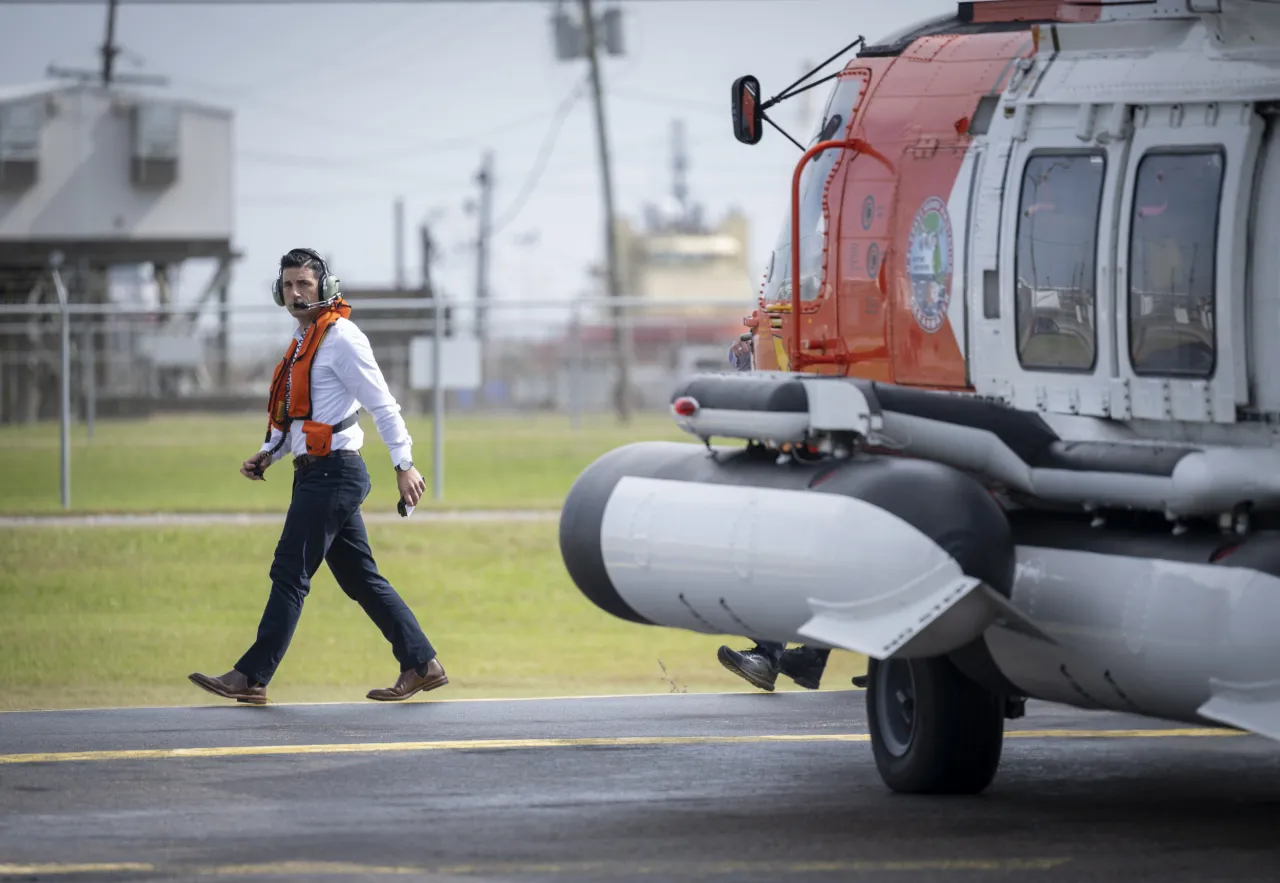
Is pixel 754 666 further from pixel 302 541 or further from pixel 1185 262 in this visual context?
pixel 1185 262

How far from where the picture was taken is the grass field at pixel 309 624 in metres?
12.8

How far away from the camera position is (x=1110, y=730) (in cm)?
1019

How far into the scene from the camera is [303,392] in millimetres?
10398

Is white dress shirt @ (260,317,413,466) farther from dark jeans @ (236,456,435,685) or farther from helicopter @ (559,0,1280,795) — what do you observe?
Answer: helicopter @ (559,0,1280,795)

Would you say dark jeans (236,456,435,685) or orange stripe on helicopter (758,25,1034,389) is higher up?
orange stripe on helicopter (758,25,1034,389)

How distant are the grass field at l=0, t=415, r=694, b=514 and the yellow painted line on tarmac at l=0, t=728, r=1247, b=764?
1068 centimetres

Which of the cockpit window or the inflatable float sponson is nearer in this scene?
the inflatable float sponson

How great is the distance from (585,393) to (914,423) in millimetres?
37652

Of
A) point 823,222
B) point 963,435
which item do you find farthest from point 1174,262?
point 823,222

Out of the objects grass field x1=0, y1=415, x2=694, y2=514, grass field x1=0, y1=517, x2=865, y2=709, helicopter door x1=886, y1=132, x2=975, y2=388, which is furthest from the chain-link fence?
helicopter door x1=886, y1=132, x2=975, y2=388

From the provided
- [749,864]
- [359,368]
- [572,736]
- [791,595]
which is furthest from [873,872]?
[359,368]

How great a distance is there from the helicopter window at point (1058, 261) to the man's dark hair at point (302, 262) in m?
3.92

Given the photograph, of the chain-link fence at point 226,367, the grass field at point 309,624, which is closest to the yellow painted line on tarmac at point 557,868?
the grass field at point 309,624

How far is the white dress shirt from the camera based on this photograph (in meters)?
10.3
